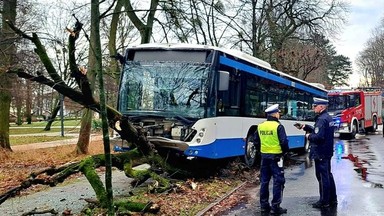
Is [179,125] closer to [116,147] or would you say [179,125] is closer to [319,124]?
[116,147]

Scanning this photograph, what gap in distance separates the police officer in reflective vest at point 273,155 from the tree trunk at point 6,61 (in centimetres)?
1045

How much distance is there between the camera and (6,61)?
16.6 m

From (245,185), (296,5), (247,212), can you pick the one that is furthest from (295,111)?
(296,5)

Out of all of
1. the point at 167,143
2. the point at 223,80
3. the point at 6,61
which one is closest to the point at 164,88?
the point at 223,80

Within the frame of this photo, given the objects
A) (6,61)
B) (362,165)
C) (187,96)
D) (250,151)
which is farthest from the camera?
(6,61)

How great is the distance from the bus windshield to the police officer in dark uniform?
10.1 ft

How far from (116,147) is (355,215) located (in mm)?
5718

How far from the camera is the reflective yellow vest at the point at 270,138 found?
25.7 feet

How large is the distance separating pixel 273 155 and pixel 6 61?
12.3m

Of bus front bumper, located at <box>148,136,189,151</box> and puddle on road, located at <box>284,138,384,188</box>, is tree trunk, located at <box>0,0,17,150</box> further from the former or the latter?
puddle on road, located at <box>284,138,384,188</box>

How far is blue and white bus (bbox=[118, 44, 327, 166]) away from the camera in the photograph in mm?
10352

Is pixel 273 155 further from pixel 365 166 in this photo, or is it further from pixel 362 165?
pixel 362 165

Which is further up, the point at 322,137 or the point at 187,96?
the point at 187,96

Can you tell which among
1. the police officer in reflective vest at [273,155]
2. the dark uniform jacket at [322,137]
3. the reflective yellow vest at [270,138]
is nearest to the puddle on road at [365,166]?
the dark uniform jacket at [322,137]
